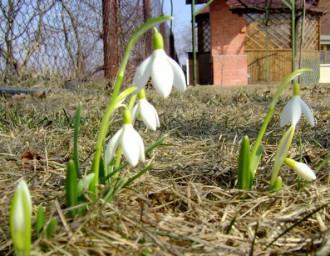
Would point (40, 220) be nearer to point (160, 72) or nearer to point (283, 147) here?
point (160, 72)

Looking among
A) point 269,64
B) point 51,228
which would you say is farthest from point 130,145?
A: point 269,64

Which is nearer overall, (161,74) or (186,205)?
(161,74)

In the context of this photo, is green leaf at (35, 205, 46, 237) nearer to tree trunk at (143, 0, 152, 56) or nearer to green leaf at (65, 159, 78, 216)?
green leaf at (65, 159, 78, 216)

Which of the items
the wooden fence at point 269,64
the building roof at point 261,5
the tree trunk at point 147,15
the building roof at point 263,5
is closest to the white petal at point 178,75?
the tree trunk at point 147,15

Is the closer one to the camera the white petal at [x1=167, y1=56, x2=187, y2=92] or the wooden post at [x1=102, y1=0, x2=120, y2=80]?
the white petal at [x1=167, y1=56, x2=187, y2=92]

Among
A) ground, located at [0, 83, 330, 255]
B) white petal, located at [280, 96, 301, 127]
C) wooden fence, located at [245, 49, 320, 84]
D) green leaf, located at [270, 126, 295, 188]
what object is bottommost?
ground, located at [0, 83, 330, 255]

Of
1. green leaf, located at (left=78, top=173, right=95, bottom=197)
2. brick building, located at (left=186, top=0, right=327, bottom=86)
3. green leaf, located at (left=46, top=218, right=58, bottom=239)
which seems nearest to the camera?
green leaf, located at (left=46, top=218, right=58, bottom=239)

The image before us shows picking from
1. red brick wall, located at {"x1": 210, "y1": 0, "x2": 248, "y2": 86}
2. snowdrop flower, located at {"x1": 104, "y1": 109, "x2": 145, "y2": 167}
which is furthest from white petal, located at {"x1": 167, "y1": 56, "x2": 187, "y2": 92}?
red brick wall, located at {"x1": 210, "y1": 0, "x2": 248, "y2": 86}
